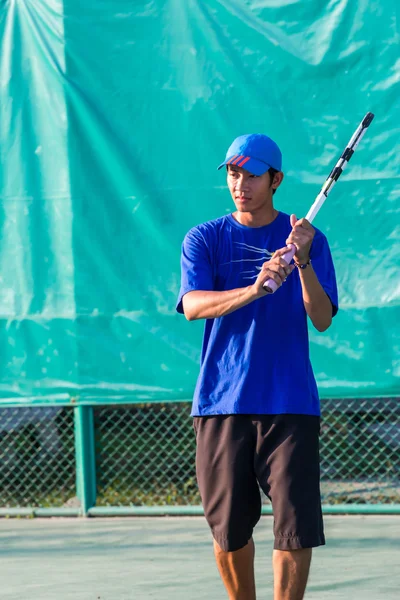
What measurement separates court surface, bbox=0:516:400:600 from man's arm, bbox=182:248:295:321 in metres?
1.40

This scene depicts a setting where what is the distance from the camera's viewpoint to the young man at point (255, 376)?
3.22m

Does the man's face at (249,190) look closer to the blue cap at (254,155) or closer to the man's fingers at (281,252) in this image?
the blue cap at (254,155)

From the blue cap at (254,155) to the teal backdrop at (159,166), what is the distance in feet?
7.23

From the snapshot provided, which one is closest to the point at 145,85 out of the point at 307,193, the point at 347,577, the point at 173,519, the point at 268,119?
the point at 268,119

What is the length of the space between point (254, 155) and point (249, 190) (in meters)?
0.11

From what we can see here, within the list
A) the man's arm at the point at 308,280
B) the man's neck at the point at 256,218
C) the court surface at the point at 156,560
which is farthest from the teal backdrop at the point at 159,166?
the man's arm at the point at 308,280

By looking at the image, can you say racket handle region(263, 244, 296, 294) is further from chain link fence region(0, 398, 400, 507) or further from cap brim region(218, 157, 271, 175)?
chain link fence region(0, 398, 400, 507)

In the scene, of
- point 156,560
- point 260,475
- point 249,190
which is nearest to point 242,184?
point 249,190

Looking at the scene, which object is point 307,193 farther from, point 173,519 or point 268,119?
point 173,519

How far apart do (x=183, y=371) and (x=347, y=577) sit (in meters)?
1.68

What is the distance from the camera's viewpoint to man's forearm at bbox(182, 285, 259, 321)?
10.3ft

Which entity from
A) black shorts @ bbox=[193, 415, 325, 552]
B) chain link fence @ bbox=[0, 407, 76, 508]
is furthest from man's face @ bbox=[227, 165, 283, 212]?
chain link fence @ bbox=[0, 407, 76, 508]

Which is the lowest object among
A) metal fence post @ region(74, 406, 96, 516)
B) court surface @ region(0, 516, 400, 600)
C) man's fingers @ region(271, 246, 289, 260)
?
court surface @ region(0, 516, 400, 600)

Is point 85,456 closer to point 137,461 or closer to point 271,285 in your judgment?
point 137,461
